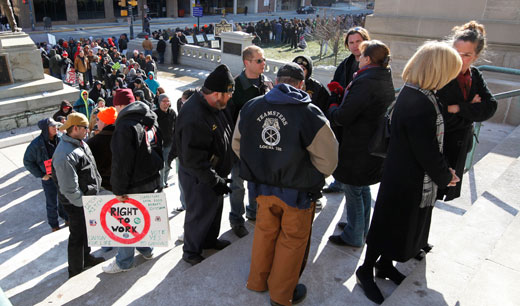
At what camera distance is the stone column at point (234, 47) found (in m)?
16.5

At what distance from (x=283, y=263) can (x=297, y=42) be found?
27.9 meters

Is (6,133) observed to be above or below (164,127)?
below

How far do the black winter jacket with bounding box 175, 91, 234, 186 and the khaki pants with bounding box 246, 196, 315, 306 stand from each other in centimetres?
71

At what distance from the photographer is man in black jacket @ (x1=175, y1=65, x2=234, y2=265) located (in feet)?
10.6

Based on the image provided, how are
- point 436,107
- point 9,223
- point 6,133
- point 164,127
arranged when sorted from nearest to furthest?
point 436,107 < point 9,223 < point 164,127 < point 6,133

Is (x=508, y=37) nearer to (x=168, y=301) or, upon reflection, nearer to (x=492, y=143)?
(x=492, y=143)

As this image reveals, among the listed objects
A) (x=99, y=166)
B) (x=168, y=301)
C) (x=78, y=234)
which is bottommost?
(x=78, y=234)

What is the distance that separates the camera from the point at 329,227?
4008 mm

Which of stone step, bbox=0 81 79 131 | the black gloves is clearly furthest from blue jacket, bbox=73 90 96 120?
the black gloves

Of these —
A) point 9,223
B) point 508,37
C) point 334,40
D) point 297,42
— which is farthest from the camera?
point 297,42

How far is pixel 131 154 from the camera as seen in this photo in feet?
11.5

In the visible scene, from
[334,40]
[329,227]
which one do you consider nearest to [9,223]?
[329,227]

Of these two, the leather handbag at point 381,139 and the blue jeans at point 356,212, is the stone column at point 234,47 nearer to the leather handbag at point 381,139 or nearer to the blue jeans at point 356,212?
the blue jeans at point 356,212

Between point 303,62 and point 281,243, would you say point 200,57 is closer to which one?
point 303,62
